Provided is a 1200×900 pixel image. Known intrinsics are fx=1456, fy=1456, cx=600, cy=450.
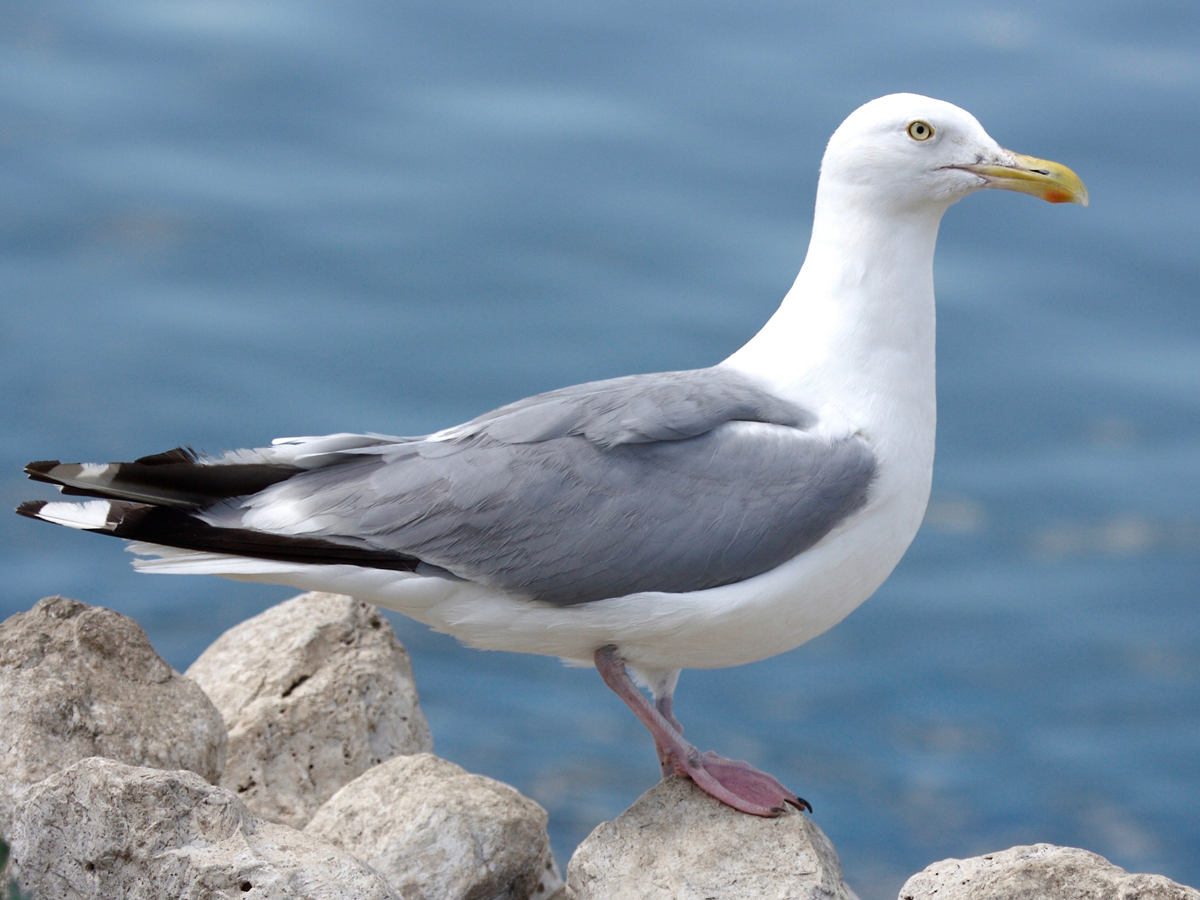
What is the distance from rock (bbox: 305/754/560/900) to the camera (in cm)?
428

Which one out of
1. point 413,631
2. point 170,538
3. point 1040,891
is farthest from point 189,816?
point 413,631

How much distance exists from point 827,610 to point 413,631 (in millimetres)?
4896

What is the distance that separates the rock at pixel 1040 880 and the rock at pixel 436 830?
119cm

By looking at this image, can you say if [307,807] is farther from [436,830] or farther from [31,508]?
[31,508]

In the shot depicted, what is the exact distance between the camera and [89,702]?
166 inches

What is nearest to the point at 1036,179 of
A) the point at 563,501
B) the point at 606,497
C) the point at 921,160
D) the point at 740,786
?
the point at 921,160

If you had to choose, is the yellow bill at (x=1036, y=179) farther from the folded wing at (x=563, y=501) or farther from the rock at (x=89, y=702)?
the rock at (x=89, y=702)

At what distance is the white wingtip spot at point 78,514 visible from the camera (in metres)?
3.94

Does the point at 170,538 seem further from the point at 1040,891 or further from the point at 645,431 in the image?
the point at 1040,891

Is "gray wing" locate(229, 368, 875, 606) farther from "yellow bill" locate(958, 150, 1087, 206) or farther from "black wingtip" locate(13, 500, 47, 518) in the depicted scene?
"yellow bill" locate(958, 150, 1087, 206)

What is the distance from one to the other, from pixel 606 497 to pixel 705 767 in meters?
0.86

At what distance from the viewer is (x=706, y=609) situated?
13.0ft

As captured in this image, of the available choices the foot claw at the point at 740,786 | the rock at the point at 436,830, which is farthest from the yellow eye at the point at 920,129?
the rock at the point at 436,830

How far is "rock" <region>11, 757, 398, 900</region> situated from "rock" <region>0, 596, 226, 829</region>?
0.52 metres
